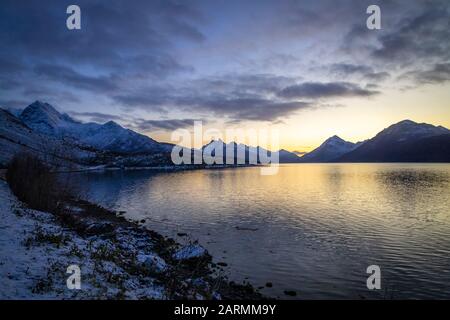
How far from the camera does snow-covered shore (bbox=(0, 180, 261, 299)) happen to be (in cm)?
1481

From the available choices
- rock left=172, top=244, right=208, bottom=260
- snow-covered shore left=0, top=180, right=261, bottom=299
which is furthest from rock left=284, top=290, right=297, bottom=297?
rock left=172, top=244, right=208, bottom=260

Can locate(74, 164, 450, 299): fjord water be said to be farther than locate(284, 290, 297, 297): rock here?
Yes

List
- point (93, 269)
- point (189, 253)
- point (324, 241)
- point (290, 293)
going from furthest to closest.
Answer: point (324, 241), point (189, 253), point (290, 293), point (93, 269)

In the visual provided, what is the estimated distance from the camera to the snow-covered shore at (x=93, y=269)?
14812 millimetres

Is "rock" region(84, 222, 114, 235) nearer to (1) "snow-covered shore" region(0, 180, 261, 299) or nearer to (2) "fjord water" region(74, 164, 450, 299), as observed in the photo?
(1) "snow-covered shore" region(0, 180, 261, 299)

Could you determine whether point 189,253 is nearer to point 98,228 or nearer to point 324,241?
point 98,228

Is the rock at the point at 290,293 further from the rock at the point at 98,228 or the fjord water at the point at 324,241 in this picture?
the rock at the point at 98,228

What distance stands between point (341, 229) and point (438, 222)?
54.7ft

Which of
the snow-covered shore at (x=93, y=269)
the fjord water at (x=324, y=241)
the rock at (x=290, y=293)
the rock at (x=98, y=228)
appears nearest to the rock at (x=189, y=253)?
the snow-covered shore at (x=93, y=269)

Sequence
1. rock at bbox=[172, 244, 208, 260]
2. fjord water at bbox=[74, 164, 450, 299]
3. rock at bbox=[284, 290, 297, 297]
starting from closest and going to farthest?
rock at bbox=[284, 290, 297, 297]
fjord water at bbox=[74, 164, 450, 299]
rock at bbox=[172, 244, 208, 260]

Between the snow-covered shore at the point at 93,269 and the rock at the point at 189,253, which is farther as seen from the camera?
the rock at the point at 189,253

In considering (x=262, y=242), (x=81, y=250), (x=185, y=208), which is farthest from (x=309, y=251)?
(x=185, y=208)

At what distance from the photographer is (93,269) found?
18094mm

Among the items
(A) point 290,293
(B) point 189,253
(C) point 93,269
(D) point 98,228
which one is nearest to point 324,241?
(A) point 290,293
